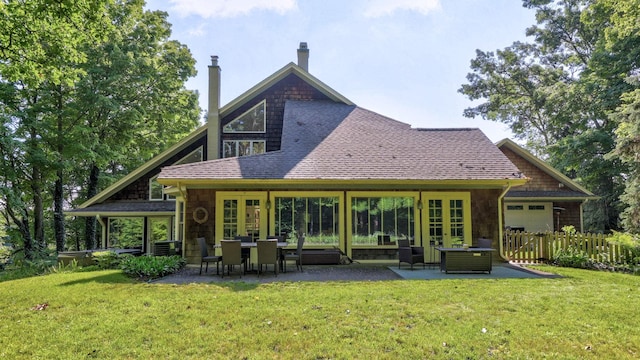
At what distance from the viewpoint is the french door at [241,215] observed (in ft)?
36.2

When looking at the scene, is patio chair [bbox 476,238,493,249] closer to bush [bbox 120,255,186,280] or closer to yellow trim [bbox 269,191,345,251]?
yellow trim [bbox 269,191,345,251]

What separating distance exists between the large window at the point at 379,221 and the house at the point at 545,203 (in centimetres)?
791

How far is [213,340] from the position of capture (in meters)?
4.88

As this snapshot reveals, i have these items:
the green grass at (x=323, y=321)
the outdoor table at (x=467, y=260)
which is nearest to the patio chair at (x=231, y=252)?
the green grass at (x=323, y=321)

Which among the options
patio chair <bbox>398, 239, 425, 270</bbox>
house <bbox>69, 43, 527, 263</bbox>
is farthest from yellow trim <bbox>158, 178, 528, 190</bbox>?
patio chair <bbox>398, 239, 425, 270</bbox>

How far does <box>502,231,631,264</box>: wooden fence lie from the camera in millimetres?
10203

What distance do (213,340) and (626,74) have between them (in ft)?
70.4

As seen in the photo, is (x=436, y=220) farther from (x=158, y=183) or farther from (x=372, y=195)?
(x=158, y=183)

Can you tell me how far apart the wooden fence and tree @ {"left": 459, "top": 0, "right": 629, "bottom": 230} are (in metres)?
9.96

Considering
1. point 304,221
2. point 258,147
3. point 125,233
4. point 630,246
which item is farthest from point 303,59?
point 630,246

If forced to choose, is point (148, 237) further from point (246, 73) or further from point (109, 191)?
point (246, 73)

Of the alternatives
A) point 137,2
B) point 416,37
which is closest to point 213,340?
point 416,37

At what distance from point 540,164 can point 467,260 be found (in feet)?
35.4

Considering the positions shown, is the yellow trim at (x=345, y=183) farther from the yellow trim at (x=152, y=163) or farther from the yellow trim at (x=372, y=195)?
the yellow trim at (x=152, y=163)
